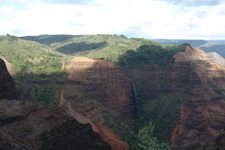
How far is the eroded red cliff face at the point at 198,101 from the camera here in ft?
253

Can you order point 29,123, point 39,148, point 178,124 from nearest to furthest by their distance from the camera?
point 39,148 < point 29,123 < point 178,124

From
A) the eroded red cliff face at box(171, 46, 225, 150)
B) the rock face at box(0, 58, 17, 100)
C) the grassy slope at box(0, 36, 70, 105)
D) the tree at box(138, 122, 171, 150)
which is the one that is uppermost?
the rock face at box(0, 58, 17, 100)

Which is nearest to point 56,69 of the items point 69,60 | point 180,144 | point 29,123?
point 69,60

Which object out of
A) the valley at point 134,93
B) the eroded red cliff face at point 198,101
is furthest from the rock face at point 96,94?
the eroded red cliff face at point 198,101

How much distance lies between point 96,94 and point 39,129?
46.8 m

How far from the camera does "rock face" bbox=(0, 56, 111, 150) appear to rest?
3084 centimetres

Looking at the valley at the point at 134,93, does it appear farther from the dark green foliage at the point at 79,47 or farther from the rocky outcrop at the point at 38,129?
the dark green foliage at the point at 79,47

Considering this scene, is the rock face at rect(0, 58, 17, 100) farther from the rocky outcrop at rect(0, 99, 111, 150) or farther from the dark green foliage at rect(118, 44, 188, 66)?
the dark green foliage at rect(118, 44, 188, 66)

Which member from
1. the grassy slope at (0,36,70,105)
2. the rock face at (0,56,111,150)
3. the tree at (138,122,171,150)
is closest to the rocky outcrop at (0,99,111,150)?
the rock face at (0,56,111,150)

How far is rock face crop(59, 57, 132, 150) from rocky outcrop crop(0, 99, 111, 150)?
71.1 ft

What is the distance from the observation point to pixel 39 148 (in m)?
32.6

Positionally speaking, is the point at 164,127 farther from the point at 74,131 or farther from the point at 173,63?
the point at 74,131

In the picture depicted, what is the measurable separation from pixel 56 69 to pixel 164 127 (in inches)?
1685

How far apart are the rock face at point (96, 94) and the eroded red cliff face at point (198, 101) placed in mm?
19118
